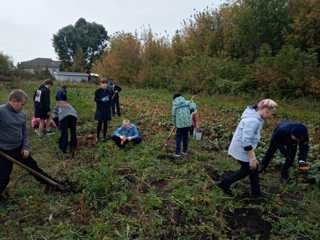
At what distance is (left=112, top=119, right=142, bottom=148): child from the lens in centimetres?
848

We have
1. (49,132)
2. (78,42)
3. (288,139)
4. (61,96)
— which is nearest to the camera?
(288,139)

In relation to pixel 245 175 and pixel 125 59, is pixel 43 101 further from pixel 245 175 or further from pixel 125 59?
pixel 125 59

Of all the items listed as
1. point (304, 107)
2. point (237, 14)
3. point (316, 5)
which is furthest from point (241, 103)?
point (237, 14)

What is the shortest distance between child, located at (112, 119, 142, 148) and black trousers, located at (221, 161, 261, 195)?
3.39 metres

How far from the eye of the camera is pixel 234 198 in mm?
5523

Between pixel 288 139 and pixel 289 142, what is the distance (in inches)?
2.6

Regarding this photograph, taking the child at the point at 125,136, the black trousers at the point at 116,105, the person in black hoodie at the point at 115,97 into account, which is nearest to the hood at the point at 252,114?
the child at the point at 125,136

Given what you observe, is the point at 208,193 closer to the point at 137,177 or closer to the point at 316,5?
the point at 137,177

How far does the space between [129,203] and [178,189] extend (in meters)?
0.89

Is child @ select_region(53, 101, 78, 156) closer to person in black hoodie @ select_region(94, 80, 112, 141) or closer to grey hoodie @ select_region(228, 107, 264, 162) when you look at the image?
person in black hoodie @ select_region(94, 80, 112, 141)

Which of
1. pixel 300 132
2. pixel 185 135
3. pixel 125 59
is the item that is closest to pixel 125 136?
pixel 185 135

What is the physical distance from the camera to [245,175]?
215 inches

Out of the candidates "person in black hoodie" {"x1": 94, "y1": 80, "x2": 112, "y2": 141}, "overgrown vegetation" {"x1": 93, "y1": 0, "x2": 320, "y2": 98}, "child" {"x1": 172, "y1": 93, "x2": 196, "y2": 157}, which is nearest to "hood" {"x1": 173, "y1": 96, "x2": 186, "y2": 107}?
"child" {"x1": 172, "y1": 93, "x2": 196, "y2": 157}

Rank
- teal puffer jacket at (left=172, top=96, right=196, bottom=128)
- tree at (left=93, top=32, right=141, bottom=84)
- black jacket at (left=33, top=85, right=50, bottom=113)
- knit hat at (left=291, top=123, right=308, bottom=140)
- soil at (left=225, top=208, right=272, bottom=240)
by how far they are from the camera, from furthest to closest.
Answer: tree at (left=93, top=32, right=141, bottom=84) < black jacket at (left=33, top=85, right=50, bottom=113) < teal puffer jacket at (left=172, top=96, right=196, bottom=128) < knit hat at (left=291, top=123, right=308, bottom=140) < soil at (left=225, top=208, right=272, bottom=240)
